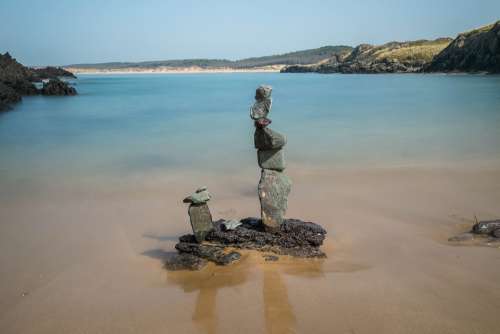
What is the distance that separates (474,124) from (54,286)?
21.2 m

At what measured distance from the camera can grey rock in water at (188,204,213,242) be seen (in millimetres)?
7207

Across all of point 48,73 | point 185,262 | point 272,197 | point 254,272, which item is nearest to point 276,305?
point 254,272

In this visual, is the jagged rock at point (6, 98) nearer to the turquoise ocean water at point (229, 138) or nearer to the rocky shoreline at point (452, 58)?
the turquoise ocean water at point (229, 138)

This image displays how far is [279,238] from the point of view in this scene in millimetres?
7336

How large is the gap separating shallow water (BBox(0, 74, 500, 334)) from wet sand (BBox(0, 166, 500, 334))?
0.03 metres

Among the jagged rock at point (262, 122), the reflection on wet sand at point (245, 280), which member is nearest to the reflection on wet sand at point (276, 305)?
the reflection on wet sand at point (245, 280)

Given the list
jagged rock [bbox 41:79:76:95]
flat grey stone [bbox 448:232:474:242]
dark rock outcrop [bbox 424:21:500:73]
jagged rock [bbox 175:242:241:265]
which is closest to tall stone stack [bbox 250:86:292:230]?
jagged rock [bbox 175:242:241:265]

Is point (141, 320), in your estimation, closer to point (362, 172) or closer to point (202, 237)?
point (202, 237)

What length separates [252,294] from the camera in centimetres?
606

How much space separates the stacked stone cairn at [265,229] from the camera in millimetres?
7086

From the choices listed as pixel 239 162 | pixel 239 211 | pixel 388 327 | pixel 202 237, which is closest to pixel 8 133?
pixel 239 162

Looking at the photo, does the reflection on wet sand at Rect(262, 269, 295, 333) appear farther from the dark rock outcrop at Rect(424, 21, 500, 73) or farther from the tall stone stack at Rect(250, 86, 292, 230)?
the dark rock outcrop at Rect(424, 21, 500, 73)

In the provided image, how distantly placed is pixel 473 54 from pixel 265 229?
76.4 meters

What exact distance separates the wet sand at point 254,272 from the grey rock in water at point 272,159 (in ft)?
5.01
